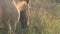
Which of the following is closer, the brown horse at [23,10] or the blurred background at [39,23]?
the brown horse at [23,10]

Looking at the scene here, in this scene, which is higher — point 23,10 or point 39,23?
point 23,10

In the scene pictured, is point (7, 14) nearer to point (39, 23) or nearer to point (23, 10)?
point (23, 10)

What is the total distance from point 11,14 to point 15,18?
11 centimetres

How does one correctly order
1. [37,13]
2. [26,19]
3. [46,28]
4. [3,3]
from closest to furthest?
[3,3] → [26,19] → [46,28] → [37,13]

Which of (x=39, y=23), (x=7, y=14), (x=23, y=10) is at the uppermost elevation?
(x=7, y=14)

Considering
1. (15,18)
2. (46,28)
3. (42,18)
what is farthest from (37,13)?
(15,18)

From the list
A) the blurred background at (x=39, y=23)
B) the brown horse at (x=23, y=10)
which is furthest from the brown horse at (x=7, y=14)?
the blurred background at (x=39, y=23)

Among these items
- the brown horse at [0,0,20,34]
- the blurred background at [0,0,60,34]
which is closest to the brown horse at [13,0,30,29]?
the blurred background at [0,0,60,34]

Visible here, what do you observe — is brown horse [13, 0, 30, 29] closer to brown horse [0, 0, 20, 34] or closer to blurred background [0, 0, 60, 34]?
blurred background [0, 0, 60, 34]

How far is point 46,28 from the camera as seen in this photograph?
4.95 metres

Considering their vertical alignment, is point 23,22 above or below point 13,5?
below

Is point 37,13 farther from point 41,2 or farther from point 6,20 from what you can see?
point 6,20

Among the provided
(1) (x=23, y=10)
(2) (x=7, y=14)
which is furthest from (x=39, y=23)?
(2) (x=7, y=14)

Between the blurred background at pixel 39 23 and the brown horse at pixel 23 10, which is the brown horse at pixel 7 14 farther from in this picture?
the blurred background at pixel 39 23
